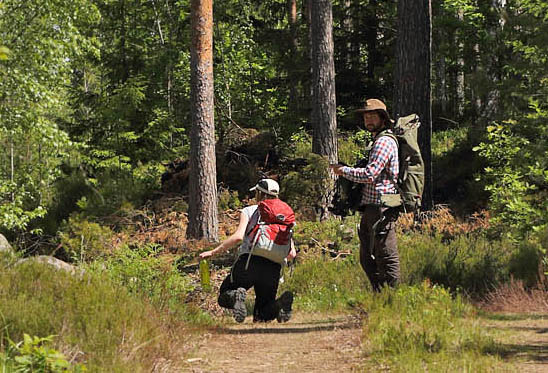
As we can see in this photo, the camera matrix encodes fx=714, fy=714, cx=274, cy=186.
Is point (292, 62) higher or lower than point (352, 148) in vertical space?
higher

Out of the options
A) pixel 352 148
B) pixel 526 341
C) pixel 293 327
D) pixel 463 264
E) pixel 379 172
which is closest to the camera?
pixel 526 341

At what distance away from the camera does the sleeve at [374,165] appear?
7406mm

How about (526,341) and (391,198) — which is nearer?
(526,341)

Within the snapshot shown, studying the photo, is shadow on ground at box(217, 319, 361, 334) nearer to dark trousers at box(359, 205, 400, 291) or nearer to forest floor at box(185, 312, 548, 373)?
forest floor at box(185, 312, 548, 373)

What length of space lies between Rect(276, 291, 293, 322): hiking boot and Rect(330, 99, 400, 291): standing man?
1.12 metres

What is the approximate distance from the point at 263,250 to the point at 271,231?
0.24m

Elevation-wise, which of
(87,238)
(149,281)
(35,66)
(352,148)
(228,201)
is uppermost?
(35,66)

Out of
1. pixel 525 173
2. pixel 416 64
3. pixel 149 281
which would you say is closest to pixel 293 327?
pixel 149 281

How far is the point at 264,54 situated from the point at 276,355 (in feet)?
59.3

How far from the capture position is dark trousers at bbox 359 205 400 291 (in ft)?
24.9

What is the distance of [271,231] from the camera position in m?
8.12

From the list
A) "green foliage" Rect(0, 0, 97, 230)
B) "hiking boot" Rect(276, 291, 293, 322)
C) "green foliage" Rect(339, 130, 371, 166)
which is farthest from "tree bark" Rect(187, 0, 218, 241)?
"hiking boot" Rect(276, 291, 293, 322)

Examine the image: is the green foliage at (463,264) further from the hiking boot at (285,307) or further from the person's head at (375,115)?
the person's head at (375,115)

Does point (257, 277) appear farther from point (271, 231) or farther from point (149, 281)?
point (149, 281)
